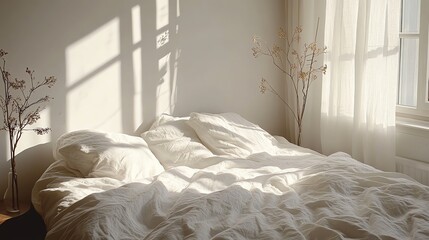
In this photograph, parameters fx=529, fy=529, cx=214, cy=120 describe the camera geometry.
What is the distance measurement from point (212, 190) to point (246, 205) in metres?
0.36

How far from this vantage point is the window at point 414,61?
3.60 m

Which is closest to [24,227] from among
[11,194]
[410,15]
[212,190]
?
[11,194]

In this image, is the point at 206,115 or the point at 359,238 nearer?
the point at 359,238

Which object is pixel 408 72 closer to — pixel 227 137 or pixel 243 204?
pixel 227 137

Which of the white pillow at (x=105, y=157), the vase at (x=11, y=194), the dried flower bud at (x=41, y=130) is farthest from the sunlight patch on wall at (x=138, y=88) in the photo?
the vase at (x=11, y=194)

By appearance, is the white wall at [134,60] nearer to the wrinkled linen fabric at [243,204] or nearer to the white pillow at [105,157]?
the white pillow at [105,157]

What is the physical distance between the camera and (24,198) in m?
3.48

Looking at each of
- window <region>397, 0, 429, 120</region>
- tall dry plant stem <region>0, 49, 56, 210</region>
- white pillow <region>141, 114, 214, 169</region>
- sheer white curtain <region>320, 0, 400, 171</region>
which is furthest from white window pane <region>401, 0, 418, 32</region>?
tall dry plant stem <region>0, 49, 56, 210</region>

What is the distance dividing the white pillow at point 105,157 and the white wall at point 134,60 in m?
0.35

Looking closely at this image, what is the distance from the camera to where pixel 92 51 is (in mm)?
3613

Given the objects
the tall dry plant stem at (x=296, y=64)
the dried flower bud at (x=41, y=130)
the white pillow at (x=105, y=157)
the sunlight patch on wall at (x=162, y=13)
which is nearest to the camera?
the white pillow at (x=105, y=157)

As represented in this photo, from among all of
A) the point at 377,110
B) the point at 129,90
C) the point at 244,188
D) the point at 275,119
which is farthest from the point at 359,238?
the point at 275,119

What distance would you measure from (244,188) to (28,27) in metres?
1.74

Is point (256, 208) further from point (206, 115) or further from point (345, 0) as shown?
point (345, 0)
